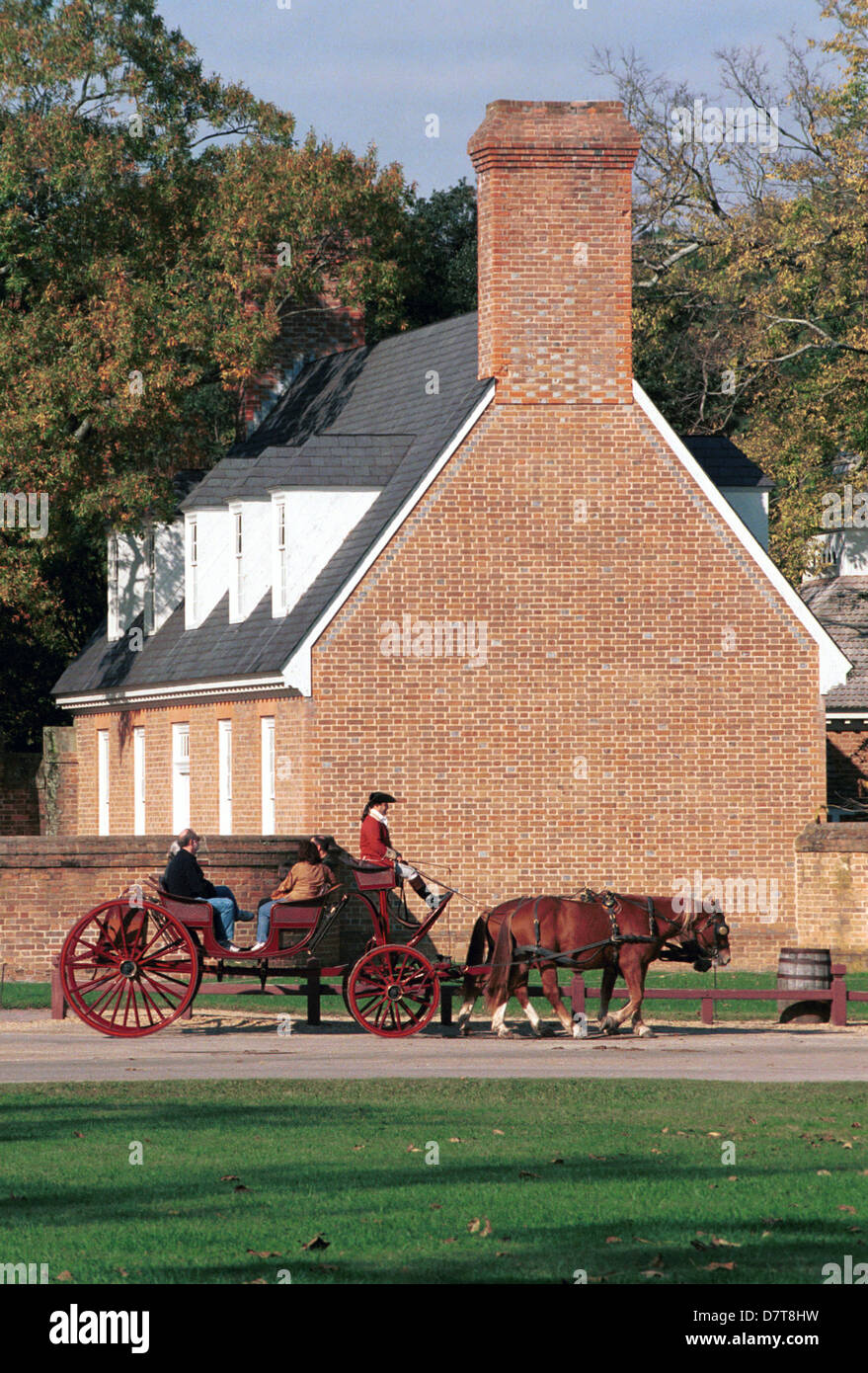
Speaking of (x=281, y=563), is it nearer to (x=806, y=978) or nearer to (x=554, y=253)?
(x=554, y=253)

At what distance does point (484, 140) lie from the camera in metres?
29.0

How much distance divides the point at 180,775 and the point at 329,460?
657 cm

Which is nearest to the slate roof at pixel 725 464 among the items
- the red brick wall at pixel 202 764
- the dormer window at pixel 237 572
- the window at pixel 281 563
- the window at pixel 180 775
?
the window at pixel 281 563

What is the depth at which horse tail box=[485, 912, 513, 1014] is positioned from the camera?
1923 cm

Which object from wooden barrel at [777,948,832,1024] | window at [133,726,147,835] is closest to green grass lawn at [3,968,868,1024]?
wooden barrel at [777,948,832,1024]

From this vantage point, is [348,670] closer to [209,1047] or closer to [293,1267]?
[209,1047]

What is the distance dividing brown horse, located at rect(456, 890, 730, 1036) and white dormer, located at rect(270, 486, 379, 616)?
11.6 meters

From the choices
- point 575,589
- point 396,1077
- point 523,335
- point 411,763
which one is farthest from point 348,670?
point 396,1077

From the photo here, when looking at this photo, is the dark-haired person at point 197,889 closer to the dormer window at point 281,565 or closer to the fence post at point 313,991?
the fence post at point 313,991

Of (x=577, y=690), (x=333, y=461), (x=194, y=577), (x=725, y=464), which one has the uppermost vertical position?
(x=725, y=464)

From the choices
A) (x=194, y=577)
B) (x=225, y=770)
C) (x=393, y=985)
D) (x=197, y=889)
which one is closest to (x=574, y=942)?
(x=393, y=985)

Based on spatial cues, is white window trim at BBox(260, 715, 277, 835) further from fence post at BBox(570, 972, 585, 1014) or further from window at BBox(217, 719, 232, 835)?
fence post at BBox(570, 972, 585, 1014)

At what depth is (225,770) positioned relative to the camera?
32.2 metres

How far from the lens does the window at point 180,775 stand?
3391 cm
